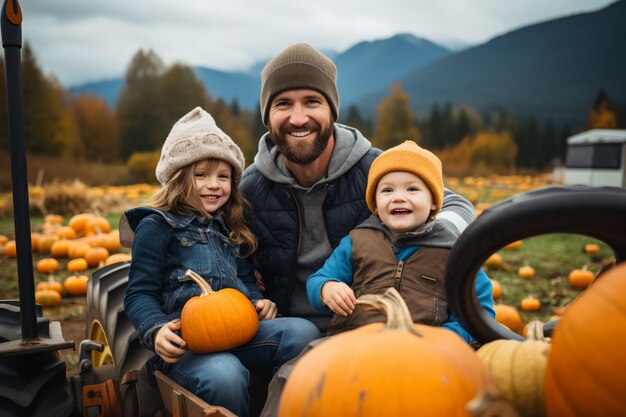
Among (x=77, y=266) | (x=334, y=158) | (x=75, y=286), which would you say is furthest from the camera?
(x=77, y=266)

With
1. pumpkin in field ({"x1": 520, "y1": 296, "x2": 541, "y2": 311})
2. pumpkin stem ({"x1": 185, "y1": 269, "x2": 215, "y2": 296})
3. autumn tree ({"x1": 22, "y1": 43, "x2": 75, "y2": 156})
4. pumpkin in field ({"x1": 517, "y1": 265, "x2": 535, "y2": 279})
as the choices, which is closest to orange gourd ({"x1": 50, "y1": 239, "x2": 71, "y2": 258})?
pumpkin stem ({"x1": 185, "y1": 269, "x2": 215, "y2": 296})

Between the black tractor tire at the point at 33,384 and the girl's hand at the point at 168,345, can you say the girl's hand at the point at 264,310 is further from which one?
the black tractor tire at the point at 33,384

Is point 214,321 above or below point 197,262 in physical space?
→ below

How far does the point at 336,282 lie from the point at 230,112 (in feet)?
124

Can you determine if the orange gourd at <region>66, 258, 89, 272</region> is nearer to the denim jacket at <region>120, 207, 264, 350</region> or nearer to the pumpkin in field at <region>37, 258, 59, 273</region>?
the pumpkin in field at <region>37, 258, 59, 273</region>

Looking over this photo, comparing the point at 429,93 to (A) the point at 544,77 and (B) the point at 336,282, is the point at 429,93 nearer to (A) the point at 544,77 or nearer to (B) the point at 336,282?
(A) the point at 544,77

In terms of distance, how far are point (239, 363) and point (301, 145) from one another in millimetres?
1343

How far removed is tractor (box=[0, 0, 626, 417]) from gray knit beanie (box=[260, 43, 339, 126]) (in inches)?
55.7

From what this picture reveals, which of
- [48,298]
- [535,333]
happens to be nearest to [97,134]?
[48,298]

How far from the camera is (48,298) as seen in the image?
538cm

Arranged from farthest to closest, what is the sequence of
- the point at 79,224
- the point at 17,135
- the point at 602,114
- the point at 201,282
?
the point at 602,114 < the point at 79,224 < the point at 201,282 < the point at 17,135

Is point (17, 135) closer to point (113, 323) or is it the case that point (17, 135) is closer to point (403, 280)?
point (113, 323)

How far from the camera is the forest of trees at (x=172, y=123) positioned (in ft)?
82.7

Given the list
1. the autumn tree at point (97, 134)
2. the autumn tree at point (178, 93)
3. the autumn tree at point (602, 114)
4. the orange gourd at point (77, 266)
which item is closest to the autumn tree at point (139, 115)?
the autumn tree at point (178, 93)
